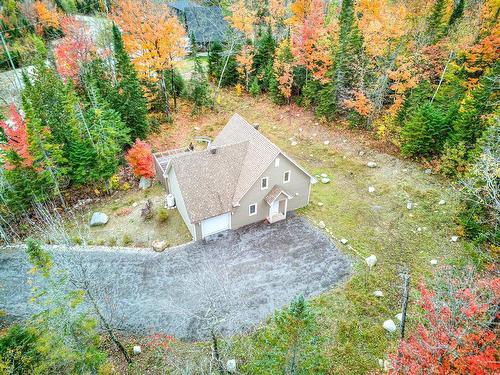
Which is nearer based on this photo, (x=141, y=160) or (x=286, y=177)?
(x=286, y=177)

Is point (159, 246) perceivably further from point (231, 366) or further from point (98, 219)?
point (231, 366)

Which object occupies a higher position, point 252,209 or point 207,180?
point 207,180

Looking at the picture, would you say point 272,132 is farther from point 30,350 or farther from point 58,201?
point 30,350

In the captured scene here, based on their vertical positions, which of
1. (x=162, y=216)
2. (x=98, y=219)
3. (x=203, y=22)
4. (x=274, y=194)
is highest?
(x=203, y=22)

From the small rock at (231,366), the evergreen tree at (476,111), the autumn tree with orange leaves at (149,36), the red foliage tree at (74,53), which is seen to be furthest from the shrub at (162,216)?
the evergreen tree at (476,111)

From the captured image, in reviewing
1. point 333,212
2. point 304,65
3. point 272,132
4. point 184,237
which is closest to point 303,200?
point 333,212

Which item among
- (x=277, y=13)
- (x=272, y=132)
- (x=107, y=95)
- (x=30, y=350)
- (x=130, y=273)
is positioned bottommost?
(x=130, y=273)

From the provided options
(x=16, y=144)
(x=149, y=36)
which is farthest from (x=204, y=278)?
(x=149, y=36)
